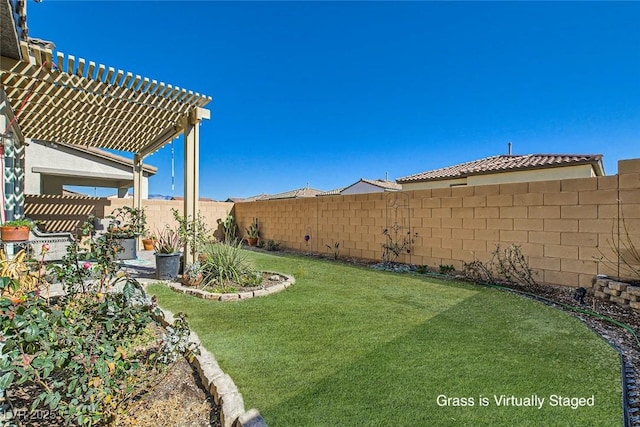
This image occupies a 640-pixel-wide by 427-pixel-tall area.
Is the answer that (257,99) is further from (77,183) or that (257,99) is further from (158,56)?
(77,183)

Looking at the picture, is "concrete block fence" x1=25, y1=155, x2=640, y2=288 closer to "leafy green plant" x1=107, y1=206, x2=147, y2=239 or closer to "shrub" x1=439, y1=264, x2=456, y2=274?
"shrub" x1=439, y1=264, x2=456, y2=274

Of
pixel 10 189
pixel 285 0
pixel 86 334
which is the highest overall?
pixel 285 0

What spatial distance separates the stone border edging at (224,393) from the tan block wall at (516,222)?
5392mm

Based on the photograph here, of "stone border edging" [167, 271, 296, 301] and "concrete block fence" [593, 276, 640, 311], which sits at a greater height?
"concrete block fence" [593, 276, 640, 311]

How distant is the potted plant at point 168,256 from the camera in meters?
5.75

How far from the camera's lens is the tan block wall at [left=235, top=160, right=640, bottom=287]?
14.9 feet

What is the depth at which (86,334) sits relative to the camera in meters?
1.77

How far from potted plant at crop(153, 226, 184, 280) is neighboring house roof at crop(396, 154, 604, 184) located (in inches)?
412

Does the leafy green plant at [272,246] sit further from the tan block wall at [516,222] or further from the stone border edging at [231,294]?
the stone border edging at [231,294]

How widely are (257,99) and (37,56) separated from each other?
9685 mm

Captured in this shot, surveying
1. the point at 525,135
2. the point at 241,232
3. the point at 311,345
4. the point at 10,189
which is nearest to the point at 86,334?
the point at 311,345

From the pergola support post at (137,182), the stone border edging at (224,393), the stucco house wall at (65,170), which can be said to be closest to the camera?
the stone border edging at (224,393)

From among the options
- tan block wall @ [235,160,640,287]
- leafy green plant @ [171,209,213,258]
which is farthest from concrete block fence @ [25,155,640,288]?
leafy green plant @ [171,209,213,258]

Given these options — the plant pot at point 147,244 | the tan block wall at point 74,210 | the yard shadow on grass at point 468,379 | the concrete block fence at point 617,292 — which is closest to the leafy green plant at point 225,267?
the yard shadow on grass at point 468,379
